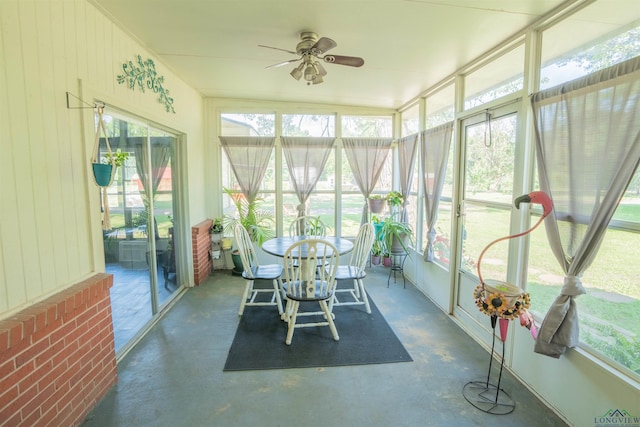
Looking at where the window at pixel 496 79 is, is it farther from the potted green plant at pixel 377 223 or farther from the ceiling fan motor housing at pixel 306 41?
the potted green plant at pixel 377 223

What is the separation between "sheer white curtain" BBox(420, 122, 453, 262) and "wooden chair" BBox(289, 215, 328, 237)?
1.36 metres

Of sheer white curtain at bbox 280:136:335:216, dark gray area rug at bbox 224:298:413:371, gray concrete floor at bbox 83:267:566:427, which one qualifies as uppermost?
sheer white curtain at bbox 280:136:335:216

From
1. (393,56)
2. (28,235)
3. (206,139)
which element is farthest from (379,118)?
(28,235)

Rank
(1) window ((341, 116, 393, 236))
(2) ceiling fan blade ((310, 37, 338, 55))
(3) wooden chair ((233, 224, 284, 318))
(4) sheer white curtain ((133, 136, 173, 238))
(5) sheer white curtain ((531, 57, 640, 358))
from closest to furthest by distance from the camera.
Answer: (5) sheer white curtain ((531, 57, 640, 358)) → (2) ceiling fan blade ((310, 37, 338, 55)) → (4) sheer white curtain ((133, 136, 173, 238)) → (3) wooden chair ((233, 224, 284, 318)) → (1) window ((341, 116, 393, 236))

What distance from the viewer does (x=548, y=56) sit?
2020mm

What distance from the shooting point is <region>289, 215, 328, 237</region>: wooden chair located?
154 inches

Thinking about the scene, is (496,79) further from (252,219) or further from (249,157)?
(252,219)

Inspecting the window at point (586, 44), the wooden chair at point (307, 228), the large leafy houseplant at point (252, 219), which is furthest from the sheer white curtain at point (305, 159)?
the window at point (586, 44)

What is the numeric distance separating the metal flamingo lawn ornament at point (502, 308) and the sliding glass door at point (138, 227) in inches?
100

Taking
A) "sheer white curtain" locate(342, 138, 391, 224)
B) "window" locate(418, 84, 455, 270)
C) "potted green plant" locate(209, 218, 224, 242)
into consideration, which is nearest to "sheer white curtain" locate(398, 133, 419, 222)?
"sheer white curtain" locate(342, 138, 391, 224)

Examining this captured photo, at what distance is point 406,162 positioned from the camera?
13.6 ft

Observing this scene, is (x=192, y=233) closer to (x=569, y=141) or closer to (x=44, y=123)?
(x=44, y=123)

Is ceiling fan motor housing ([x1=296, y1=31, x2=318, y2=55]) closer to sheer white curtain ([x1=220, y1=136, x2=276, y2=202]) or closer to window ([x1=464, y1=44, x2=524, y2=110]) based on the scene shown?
window ([x1=464, y1=44, x2=524, y2=110])

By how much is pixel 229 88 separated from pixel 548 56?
3290 mm
